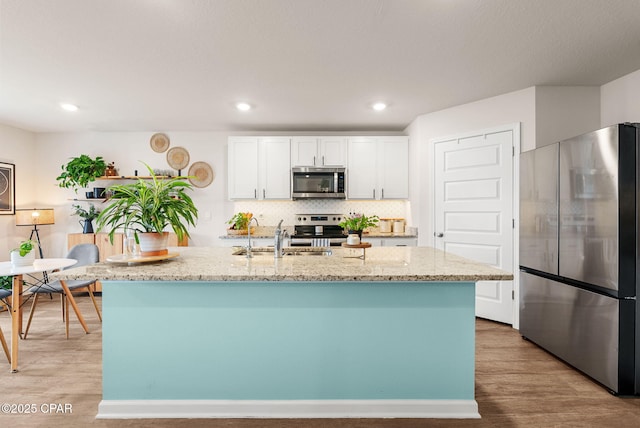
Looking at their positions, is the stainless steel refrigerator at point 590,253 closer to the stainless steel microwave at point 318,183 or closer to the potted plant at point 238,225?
the stainless steel microwave at point 318,183

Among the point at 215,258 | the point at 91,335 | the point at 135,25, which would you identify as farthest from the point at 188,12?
the point at 91,335

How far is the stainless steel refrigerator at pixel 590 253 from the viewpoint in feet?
7.11

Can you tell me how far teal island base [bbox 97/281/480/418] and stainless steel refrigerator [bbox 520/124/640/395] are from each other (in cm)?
115

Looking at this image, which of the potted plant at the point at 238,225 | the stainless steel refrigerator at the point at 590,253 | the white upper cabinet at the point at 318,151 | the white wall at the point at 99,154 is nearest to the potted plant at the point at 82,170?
the white wall at the point at 99,154

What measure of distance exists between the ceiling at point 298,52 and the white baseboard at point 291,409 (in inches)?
94.9

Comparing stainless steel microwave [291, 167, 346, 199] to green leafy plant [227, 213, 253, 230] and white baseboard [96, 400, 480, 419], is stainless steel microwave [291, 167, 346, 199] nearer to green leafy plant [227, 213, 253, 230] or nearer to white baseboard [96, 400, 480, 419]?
green leafy plant [227, 213, 253, 230]

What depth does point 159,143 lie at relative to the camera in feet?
16.5

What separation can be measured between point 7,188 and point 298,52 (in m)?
4.77

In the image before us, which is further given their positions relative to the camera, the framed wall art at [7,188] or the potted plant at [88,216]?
the potted plant at [88,216]

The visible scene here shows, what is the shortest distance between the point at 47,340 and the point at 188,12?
329 centimetres

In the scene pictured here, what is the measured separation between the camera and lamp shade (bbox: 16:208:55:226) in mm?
4297

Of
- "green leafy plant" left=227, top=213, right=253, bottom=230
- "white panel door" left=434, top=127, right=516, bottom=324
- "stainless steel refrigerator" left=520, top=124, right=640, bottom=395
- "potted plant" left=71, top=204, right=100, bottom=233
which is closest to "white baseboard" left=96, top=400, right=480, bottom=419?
"stainless steel refrigerator" left=520, top=124, right=640, bottom=395

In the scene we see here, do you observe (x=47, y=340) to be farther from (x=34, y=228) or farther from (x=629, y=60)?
(x=629, y=60)

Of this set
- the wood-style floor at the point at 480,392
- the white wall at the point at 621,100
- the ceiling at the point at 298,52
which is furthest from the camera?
the white wall at the point at 621,100
